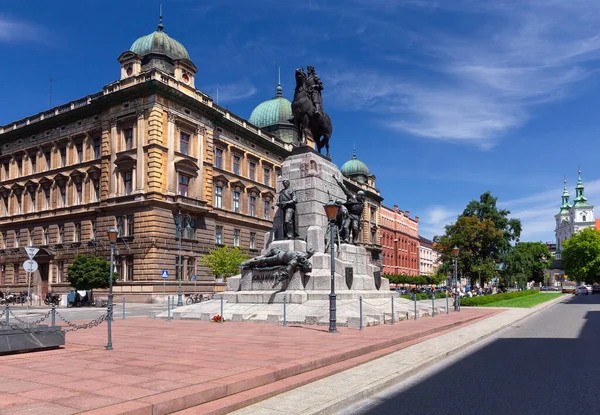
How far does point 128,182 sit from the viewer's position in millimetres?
46625

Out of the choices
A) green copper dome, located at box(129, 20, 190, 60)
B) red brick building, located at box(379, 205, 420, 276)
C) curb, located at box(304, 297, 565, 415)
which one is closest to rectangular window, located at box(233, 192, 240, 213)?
green copper dome, located at box(129, 20, 190, 60)

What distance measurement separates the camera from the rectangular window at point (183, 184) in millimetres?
47938

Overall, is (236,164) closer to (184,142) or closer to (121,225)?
(184,142)

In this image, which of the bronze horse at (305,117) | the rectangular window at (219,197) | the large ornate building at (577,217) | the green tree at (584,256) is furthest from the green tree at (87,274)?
the large ornate building at (577,217)

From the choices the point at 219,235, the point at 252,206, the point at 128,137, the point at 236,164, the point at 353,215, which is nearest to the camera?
the point at 353,215

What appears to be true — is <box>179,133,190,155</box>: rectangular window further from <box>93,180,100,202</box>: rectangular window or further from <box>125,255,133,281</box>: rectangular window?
<box>125,255,133,281</box>: rectangular window

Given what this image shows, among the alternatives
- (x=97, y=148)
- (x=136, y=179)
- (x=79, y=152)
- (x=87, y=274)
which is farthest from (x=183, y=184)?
(x=87, y=274)

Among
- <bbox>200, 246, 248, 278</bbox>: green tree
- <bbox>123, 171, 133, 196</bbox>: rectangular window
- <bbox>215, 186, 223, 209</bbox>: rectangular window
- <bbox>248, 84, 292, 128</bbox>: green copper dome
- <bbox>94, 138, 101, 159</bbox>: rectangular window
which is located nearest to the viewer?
<bbox>123, 171, 133, 196</bbox>: rectangular window

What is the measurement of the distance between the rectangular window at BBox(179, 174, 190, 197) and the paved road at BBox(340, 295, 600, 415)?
38.1 m

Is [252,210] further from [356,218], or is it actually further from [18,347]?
[18,347]

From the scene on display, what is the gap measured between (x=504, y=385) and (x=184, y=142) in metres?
43.7

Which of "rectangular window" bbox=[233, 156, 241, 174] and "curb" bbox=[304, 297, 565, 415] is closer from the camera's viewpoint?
"curb" bbox=[304, 297, 565, 415]

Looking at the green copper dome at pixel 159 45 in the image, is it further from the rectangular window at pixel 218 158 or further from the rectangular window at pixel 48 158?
the rectangular window at pixel 48 158

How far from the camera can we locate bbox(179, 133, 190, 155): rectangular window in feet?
158
